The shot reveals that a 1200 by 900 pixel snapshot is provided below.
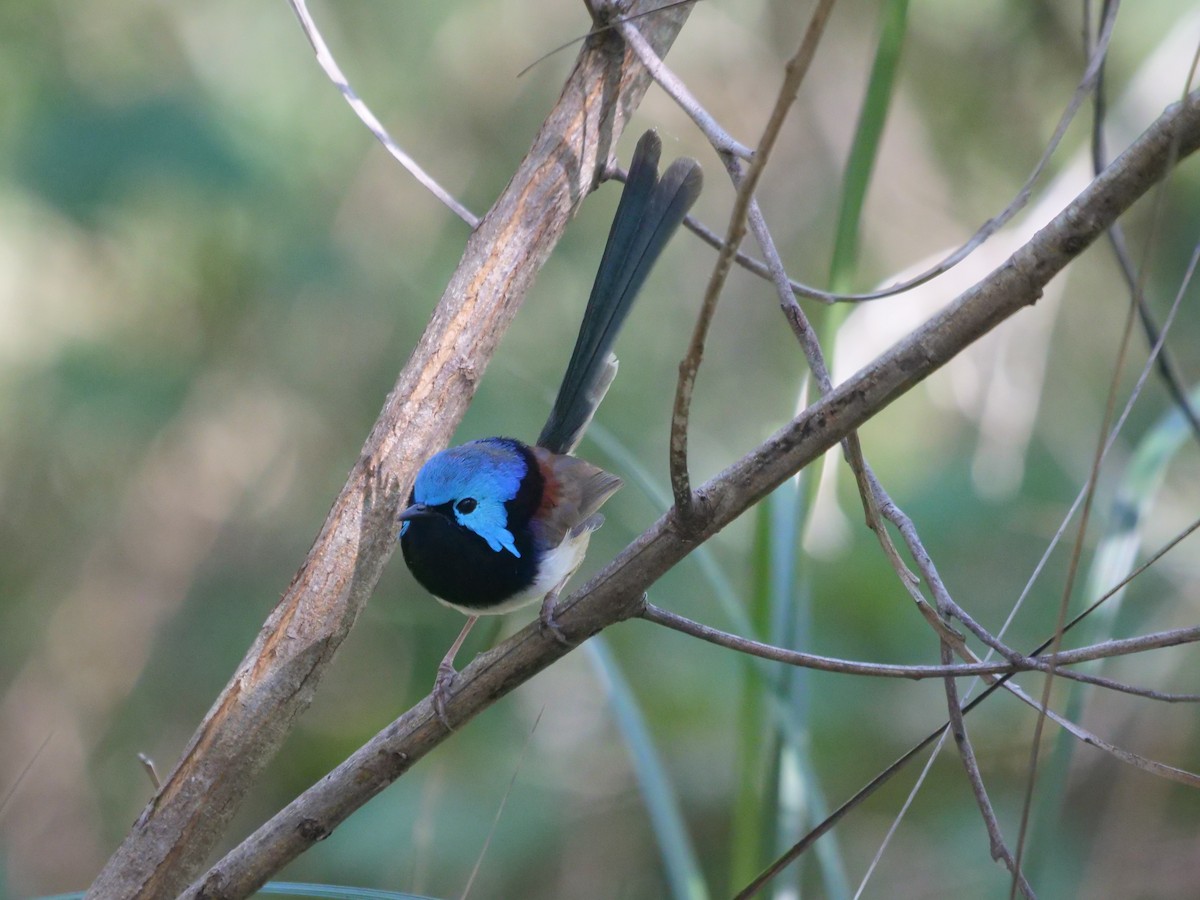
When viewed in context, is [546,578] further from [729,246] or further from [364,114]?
[729,246]

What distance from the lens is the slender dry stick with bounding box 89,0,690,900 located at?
214 cm

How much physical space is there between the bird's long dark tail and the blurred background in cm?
138

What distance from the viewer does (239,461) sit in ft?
17.1

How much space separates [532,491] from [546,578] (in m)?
0.27

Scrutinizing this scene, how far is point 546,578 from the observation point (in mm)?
2701

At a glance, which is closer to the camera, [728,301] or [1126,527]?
[1126,527]

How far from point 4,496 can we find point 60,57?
2.01 meters

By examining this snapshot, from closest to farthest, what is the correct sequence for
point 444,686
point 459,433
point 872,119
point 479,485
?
1. point 872,119
2. point 444,686
3. point 479,485
4. point 459,433

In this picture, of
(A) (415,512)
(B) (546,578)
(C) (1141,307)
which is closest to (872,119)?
(C) (1141,307)

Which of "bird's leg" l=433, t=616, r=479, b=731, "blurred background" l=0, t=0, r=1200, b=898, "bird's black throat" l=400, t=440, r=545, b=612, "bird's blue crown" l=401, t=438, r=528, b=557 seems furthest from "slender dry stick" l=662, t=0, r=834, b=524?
"blurred background" l=0, t=0, r=1200, b=898

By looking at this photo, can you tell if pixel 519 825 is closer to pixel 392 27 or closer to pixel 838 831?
pixel 838 831

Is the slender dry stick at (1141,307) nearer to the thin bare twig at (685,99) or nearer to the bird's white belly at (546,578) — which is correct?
the thin bare twig at (685,99)

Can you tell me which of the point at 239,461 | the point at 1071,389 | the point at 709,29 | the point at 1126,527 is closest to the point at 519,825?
the point at 239,461

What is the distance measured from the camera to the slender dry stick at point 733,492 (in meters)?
1.29
